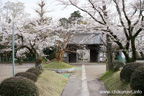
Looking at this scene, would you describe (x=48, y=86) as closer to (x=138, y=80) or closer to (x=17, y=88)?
(x=17, y=88)

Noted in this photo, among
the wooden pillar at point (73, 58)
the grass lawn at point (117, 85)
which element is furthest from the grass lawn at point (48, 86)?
the wooden pillar at point (73, 58)

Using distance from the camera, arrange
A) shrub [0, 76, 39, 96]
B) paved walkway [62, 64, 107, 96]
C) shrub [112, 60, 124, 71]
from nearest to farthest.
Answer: shrub [0, 76, 39, 96] → paved walkway [62, 64, 107, 96] → shrub [112, 60, 124, 71]

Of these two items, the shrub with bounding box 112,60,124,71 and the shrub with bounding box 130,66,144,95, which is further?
the shrub with bounding box 112,60,124,71

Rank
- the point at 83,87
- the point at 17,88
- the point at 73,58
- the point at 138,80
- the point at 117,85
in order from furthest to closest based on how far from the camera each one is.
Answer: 1. the point at 73,58
2. the point at 83,87
3. the point at 117,85
4. the point at 138,80
5. the point at 17,88

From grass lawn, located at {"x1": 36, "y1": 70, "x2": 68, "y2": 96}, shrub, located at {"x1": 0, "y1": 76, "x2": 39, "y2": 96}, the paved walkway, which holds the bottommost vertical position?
the paved walkway

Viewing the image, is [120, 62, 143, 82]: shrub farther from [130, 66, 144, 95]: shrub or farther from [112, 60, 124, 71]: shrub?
[112, 60, 124, 71]: shrub

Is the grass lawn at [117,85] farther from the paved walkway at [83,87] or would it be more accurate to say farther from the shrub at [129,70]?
the paved walkway at [83,87]

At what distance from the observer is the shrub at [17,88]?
13.5ft

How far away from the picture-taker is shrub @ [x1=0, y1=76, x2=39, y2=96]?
411 cm

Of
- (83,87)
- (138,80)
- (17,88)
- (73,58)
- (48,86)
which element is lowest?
(83,87)

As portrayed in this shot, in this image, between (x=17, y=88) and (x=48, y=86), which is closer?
(x=17, y=88)

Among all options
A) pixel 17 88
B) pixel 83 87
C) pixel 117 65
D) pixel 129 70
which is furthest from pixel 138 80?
pixel 117 65

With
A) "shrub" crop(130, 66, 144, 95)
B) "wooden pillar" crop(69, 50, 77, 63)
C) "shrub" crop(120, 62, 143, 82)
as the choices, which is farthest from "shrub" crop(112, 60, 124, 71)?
"wooden pillar" crop(69, 50, 77, 63)

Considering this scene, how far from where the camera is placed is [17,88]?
4.12 metres
